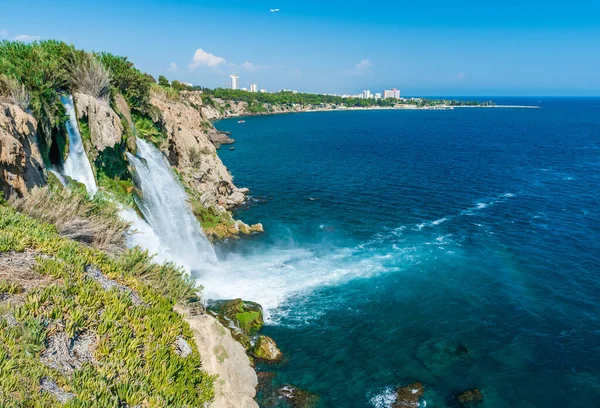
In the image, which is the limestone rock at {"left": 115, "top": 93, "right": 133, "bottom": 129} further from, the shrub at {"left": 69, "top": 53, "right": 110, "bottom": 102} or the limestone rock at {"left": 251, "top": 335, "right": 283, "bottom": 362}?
the limestone rock at {"left": 251, "top": 335, "right": 283, "bottom": 362}

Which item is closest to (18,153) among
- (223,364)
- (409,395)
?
(223,364)

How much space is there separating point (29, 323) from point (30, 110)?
57.9 ft

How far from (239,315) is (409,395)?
13033 mm

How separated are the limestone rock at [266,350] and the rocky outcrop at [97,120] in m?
19.0

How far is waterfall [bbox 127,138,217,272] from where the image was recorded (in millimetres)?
33969

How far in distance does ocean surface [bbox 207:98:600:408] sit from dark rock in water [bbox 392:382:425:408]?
1.58ft

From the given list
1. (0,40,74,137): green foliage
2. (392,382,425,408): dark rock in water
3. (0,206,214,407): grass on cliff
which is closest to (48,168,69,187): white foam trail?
(0,40,74,137): green foliage

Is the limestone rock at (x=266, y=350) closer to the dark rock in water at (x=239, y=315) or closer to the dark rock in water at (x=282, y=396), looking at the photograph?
the dark rock in water at (x=282, y=396)

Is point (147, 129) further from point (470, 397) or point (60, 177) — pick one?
point (470, 397)

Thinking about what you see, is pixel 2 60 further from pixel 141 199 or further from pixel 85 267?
pixel 85 267

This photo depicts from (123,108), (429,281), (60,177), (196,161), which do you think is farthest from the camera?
(196,161)

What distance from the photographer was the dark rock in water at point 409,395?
22172mm

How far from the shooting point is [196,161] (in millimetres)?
54031

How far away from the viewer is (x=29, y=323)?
11.2m
